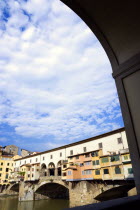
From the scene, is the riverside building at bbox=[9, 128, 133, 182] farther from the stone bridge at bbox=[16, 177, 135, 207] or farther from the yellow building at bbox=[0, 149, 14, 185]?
the yellow building at bbox=[0, 149, 14, 185]

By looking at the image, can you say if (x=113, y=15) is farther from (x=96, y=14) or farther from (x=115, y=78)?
(x=115, y=78)

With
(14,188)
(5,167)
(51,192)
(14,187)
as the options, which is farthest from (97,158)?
(5,167)

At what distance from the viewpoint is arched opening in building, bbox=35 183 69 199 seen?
89.9 ft

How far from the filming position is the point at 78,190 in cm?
1886

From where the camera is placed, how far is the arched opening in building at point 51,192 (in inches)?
1079

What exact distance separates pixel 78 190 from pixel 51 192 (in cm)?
1279

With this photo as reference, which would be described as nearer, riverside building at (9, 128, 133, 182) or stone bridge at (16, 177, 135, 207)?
riverside building at (9, 128, 133, 182)

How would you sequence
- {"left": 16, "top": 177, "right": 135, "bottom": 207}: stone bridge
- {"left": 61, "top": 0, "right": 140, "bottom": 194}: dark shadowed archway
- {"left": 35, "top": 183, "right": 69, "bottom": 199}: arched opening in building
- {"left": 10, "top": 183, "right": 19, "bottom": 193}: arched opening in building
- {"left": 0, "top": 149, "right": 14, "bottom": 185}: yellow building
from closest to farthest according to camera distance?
{"left": 61, "top": 0, "right": 140, "bottom": 194}: dark shadowed archway
{"left": 16, "top": 177, "right": 135, "bottom": 207}: stone bridge
{"left": 35, "top": 183, "right": 69, "bottom": 199}: arched opening in building
{"left": 10, "top": 183, "right": 19, "bottom": 193}: arched opening in building
{"left": 0, "top": 149, "right": 14, "bottom": 185}: yellow building

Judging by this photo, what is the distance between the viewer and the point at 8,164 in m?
39.0

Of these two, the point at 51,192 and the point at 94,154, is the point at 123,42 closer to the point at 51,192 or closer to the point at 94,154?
the point at 94,154

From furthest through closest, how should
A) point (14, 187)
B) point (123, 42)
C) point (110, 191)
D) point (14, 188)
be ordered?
1. point (14, 188)
2. point (14, 187)
3. point (110, 191)
4. point (123, 42)

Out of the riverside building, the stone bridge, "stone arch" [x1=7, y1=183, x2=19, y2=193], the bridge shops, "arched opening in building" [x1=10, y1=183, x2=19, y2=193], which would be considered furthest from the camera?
"arched opening in building" [x1=10, y1=183, x2=19, y2=193]

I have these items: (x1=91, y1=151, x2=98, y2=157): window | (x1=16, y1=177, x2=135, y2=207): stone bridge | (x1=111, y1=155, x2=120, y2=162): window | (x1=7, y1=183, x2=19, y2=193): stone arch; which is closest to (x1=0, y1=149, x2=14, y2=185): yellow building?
(x1=7, y1=183, x2=19, y2=193): stone arch

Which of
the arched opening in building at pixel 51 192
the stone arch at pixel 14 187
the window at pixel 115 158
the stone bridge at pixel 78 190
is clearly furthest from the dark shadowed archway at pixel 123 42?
the stone arch at pixel 14 187
